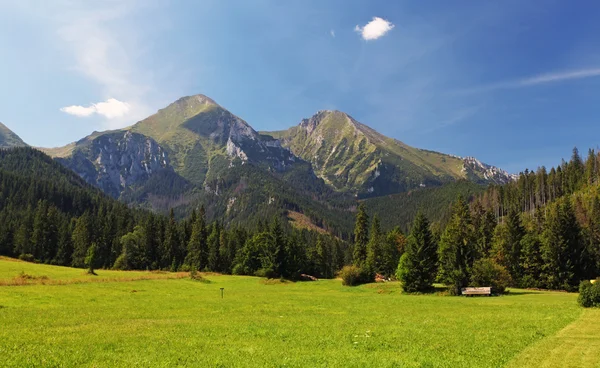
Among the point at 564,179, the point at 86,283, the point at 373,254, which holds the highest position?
the point at 564,179

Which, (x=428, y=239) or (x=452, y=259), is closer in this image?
(x=452, y=259)

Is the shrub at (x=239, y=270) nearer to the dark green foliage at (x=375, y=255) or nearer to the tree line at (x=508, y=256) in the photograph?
the dark green foliage at (x=375, y=255)

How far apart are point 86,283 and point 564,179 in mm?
212951

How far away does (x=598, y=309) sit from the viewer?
37031mm

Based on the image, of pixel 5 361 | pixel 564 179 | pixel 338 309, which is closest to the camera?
pixel 5 361

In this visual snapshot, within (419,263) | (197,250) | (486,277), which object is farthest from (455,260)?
(197,250)

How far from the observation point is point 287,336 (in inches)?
1045

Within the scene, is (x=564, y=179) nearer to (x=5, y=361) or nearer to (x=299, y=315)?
(x=299, y=315)

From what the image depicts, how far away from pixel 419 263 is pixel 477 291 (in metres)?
11.0

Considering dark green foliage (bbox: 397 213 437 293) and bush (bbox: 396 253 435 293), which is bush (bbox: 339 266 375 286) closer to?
dark green foliage (bbox: 397 213 437 293)

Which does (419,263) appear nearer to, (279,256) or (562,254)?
(562,254)

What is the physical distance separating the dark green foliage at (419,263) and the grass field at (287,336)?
27.2 metres

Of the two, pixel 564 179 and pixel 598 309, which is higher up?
pixel 564 179

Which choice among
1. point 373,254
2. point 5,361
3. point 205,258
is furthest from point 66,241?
point 5,361
